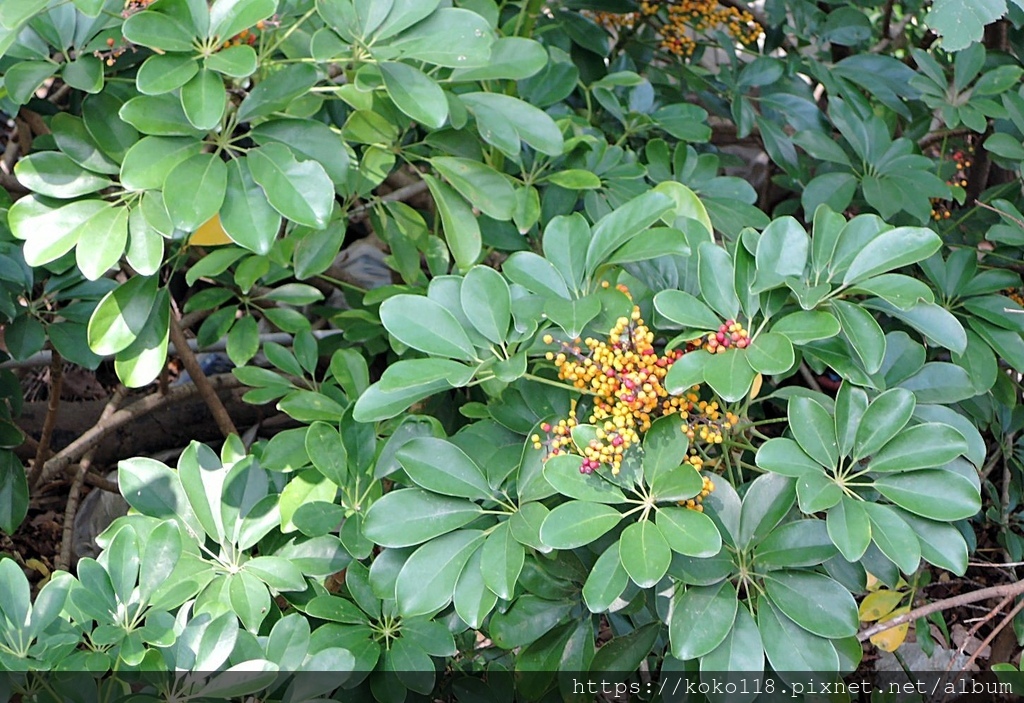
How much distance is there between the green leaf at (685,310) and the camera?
79 cm

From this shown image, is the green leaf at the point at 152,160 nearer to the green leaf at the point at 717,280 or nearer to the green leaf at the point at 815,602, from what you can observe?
the green leaf at the point at 717,280

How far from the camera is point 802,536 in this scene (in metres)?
0.80

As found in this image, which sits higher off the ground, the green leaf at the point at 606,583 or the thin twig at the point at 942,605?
the green leaf at the point at 606,583

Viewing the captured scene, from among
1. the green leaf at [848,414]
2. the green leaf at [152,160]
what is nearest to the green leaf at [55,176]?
the green leaf at [152,160]

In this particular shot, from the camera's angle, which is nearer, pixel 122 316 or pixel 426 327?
pixel 426 327

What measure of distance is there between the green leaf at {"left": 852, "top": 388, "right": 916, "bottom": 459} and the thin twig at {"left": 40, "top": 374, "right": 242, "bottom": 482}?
44.7 inches

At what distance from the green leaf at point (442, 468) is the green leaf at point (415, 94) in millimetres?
315

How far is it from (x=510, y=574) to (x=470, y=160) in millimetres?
544

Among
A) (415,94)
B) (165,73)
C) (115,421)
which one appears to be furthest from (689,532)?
(115,421)

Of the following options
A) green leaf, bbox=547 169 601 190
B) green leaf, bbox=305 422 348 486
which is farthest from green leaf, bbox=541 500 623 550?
green leaf, bbox=547 169 601 190

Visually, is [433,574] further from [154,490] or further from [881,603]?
[881,603]

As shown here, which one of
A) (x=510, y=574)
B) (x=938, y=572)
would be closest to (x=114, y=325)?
(x=510, y=574)

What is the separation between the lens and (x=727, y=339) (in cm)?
80

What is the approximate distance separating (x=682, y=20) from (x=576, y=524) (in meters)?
1.21
